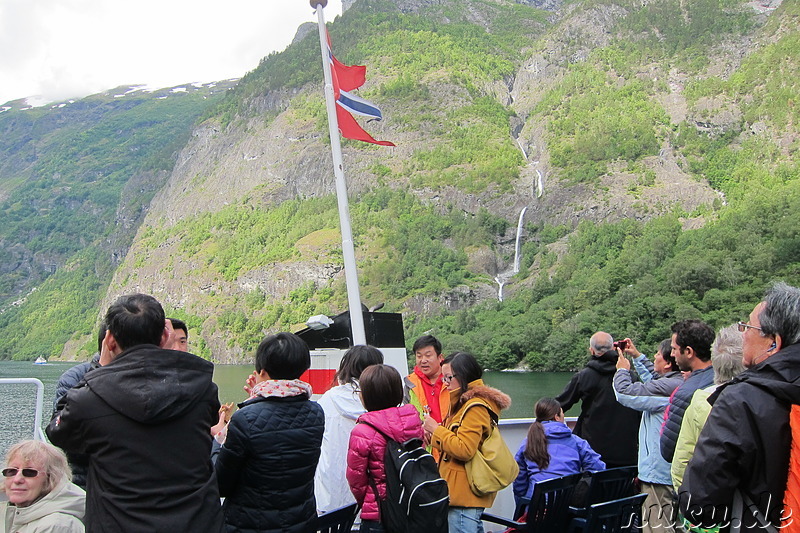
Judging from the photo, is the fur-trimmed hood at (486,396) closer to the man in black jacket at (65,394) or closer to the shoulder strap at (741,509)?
the shoulder strap at (741,509)

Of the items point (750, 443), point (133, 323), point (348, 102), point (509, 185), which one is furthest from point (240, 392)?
point (509, 185)

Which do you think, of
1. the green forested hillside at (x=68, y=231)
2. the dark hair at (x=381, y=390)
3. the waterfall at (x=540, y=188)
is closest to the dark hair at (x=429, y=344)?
the dark hair at (x=381, y=390)

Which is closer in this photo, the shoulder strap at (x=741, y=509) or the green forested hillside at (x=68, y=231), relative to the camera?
the shoulder strap at (x=741, y=509)

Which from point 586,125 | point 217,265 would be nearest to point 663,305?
point 586,125

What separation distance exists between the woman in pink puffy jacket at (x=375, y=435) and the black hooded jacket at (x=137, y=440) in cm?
79

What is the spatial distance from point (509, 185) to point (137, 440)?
109040mm

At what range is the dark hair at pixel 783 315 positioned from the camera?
224cm

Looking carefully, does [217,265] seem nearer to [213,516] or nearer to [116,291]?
[116,291]

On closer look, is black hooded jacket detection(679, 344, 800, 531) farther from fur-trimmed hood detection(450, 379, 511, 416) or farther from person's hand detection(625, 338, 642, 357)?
person's hand detection(625, 338, 642, 357)

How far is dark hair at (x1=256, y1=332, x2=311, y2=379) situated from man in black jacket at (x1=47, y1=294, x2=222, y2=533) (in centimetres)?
52

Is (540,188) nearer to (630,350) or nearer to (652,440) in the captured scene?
(630,350)

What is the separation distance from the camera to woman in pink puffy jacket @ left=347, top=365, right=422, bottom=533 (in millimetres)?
2969

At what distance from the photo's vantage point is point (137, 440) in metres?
2.24

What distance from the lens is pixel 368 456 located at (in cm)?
298
